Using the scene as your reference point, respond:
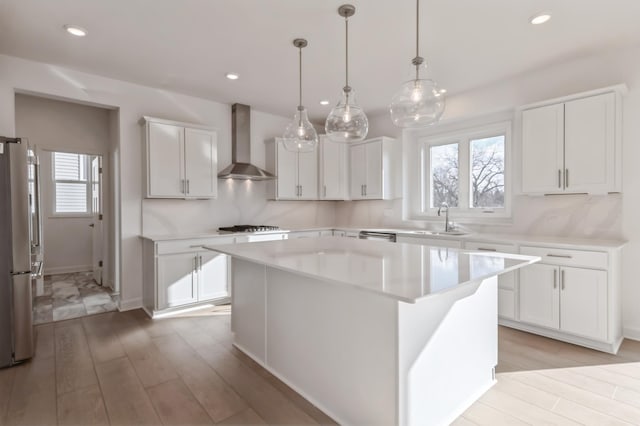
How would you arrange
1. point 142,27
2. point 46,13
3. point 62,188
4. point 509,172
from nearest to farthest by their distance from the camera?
point 46,13, point 142,27, point 509,172, point 62,188

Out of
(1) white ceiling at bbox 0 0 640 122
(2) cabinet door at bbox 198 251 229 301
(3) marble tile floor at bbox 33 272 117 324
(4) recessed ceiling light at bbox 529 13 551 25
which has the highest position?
(1) white ceiling at bbox 0 0 640 122

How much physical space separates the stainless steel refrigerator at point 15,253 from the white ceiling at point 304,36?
1075 mm

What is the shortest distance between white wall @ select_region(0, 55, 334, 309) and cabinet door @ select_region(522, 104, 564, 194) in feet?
11.5

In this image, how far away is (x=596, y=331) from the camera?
276 cm

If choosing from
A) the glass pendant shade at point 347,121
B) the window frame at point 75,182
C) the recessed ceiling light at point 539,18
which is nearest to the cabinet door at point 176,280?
the glass pendant shade at point 347,121

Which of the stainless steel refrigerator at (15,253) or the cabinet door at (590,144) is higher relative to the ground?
the cabinet door at (590,144)

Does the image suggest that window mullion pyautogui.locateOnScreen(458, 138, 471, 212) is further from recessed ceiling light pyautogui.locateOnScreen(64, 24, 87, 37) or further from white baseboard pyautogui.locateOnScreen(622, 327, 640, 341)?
recessed ceiling light pyautogui.locateOnScreen(64, 24, 87, 37)

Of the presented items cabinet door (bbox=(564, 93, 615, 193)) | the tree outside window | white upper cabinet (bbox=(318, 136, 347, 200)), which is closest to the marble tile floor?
white upper cabinet (bbox=(318, 136, 347, 200))

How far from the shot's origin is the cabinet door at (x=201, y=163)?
13.4ft

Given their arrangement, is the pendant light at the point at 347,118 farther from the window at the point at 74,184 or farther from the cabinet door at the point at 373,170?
the window at the point at 74,184

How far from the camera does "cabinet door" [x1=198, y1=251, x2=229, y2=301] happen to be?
12.9ft

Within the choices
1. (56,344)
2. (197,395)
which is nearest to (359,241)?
(197,395)

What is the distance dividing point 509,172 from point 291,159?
2.89 metres

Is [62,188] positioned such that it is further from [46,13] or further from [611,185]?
[611,185]
